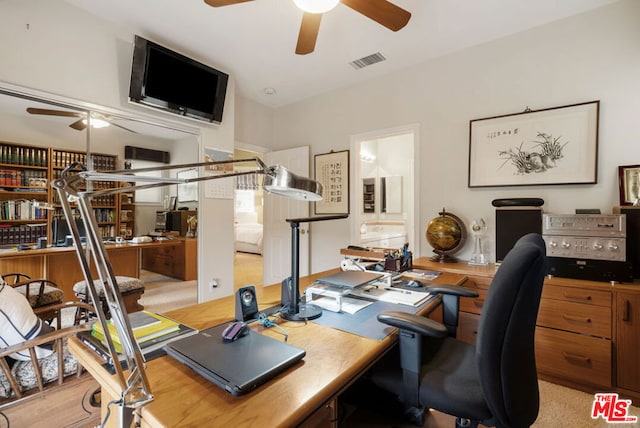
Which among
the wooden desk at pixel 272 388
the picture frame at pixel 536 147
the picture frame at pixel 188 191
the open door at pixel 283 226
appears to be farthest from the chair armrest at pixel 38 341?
the picture frame at pixel 536 147

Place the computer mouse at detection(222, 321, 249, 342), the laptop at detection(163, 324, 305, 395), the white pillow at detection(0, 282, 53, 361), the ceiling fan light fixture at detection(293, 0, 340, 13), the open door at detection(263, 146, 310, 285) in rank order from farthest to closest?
1. the open door at detection(263, 146, 310, 285)
2. the ceiling fan light fixture at detection(293, 0, 340, 13)
3. the white pillow at detection(0, 282, 53, 361)
4. the computer mouse at detection(222, 321, 249, 342)
5. the laptop at detection(163, 324, 305, 395)

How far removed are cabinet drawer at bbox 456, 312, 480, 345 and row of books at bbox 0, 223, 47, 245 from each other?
3307 mm

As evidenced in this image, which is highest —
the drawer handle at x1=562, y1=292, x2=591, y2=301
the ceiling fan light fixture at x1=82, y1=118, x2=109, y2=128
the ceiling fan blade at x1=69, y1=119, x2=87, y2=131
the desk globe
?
the ceiling fan light fixture at x1=82, y1=118, x2=109, y2=128

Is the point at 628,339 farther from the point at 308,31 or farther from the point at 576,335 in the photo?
the point at 308,31

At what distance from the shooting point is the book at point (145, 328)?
107 cm

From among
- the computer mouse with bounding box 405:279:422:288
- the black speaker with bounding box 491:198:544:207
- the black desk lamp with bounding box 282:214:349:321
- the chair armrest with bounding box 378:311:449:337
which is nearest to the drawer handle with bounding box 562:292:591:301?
the black speaker with bounding box 491:198:544:207

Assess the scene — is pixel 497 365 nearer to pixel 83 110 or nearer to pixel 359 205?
pixel 359 205

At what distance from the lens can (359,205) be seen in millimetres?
3750

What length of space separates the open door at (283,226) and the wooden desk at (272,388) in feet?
9.63

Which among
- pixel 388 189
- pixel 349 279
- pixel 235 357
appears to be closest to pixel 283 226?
pixel 388 189

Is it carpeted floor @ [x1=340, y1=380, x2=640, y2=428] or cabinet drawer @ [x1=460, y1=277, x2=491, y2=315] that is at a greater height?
cabinet drawer @ [x1=460, y1=277, x2=491, y2=315]

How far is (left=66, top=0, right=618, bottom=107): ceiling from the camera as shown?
2316mm

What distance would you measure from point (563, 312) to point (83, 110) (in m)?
3.89

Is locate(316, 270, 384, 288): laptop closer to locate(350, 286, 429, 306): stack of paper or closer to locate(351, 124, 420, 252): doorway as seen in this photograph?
locate(350, 286, 429, 306): stack of paper
